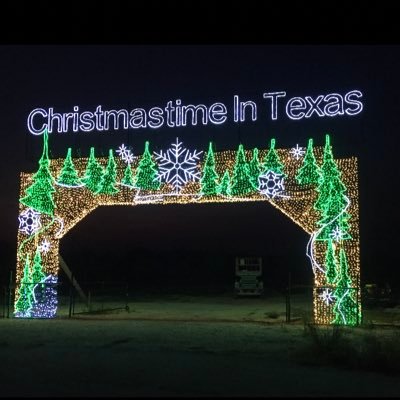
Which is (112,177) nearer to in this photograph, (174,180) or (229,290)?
(174,180)

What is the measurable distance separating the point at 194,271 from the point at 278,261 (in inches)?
266

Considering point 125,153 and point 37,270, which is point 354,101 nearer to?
point 125,153

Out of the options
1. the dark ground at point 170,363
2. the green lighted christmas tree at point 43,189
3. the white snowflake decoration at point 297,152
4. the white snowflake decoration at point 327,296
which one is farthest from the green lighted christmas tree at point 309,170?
the green lighted christmas tree at point 43,189

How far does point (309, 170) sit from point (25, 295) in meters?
9.42

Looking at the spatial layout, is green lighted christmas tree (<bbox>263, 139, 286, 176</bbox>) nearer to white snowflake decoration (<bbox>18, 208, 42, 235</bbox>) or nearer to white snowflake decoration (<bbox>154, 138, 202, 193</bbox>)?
white snowflake decoration (<bbox>154, 138, 202, 193</bbox>)

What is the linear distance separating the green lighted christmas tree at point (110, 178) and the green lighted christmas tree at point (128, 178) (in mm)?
324

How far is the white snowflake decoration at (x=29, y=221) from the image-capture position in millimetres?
19469

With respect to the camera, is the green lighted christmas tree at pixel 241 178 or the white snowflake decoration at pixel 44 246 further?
the white snowflake decoration at pixel 44 246

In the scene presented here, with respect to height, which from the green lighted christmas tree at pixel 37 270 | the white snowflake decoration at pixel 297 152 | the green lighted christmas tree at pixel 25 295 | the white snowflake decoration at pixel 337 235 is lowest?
the green lighted christmas tree at pixel 25 295

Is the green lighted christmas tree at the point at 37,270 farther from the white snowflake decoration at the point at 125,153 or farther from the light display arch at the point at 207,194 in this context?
the white snowflake decoration at the point at 125,153

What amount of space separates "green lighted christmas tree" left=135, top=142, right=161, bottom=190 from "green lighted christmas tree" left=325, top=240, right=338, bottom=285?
517 cm

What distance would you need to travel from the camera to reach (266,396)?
25.6 ft

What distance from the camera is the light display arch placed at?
1662 centimetres

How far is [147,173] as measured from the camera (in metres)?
18.3
